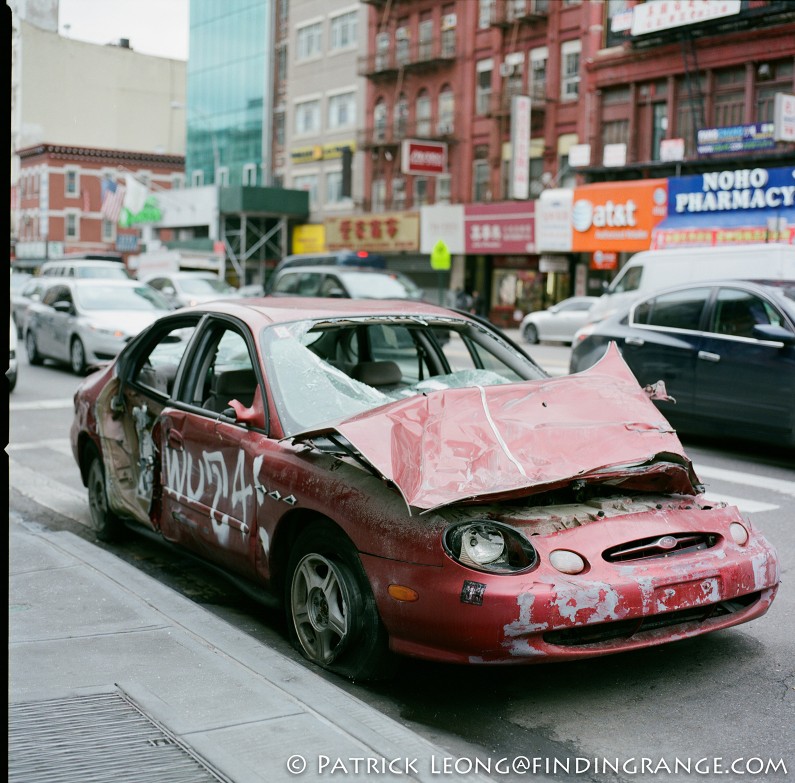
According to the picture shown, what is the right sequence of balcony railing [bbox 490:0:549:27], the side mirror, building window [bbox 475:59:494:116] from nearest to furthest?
the side mirror, balcony railing [bbox 490:0:549:27], building window [bbox 475:59:494:116]

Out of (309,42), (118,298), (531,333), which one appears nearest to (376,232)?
(309,42)

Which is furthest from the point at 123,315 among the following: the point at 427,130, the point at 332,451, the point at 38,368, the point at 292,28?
the point at 292,28

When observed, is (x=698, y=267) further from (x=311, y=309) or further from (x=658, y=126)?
(x=658, y=126)

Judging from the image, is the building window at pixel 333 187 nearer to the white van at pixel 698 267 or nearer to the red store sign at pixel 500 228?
the red store sign at pixel 500 228

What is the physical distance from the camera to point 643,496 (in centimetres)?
466

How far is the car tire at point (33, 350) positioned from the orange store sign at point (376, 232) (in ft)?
82.5

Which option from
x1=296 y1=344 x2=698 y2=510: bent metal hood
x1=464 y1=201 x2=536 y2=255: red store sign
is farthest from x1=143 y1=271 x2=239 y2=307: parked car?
x1=296 y1=344 x2=698 y2=510: bent metal hood

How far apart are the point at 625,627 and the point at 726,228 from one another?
29.0m

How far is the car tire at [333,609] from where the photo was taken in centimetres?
434

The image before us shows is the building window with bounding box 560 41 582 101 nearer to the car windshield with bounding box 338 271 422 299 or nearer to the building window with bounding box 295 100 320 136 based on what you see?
the building window with bounding box 295 100 320 136

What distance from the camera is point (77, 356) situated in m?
17.8

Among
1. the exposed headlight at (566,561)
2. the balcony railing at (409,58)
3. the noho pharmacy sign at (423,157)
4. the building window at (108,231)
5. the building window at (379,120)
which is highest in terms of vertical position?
the balcony railing at (409,58)

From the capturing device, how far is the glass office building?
55.5m

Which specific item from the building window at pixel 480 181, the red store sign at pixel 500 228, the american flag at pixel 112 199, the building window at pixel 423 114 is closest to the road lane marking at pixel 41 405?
the red store sign at pixel 500 228
